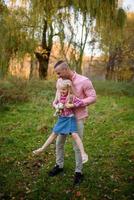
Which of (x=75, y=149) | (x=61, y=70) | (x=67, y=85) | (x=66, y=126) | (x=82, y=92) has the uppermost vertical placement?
(x=61, y=70)

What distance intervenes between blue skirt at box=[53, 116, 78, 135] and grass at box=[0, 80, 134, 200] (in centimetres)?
96

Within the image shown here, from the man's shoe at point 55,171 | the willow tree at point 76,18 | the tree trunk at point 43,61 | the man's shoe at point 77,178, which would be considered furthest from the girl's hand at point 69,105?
the tree trunk at point 43,61

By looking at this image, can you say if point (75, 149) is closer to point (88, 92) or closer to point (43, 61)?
point (88, 92)

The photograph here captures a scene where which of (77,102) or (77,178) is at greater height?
(77,102)

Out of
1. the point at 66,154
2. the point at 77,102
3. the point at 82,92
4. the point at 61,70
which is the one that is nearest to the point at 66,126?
the point at 77,102

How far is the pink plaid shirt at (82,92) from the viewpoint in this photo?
21.9ft

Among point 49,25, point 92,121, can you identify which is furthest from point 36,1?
point 92,121

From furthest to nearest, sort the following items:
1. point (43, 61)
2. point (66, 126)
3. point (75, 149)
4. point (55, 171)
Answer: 1. point (43, 61)
2. point (55, 171)
3. point (75, 149)
4. point (66, 126)

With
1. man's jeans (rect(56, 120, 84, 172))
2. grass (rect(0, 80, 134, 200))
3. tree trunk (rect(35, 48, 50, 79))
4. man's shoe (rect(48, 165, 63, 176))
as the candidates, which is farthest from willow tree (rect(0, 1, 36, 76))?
man's jeans (rect(56, 120, 84, 172))

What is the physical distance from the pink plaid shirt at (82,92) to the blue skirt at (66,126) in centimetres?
12

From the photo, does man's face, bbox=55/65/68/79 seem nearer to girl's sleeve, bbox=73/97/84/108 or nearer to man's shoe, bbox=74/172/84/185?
girl's sleeve, bbox=73/97/84/108

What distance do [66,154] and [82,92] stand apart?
8.08ft

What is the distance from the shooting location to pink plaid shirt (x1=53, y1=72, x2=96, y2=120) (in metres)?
6.68

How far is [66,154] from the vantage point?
891cm
